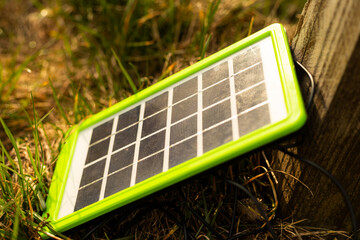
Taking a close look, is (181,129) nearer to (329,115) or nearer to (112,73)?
(329,115)

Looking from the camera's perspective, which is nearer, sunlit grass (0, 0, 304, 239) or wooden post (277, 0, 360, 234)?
wooden post (277, 0, 360, 234)

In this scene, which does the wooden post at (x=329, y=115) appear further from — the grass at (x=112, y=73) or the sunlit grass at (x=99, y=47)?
the sunlit grass at (x=99, y=47)

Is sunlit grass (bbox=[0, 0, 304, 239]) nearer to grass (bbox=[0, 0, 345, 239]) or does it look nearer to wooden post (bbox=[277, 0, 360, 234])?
grass (bbox=[0, 0, 345, 239])

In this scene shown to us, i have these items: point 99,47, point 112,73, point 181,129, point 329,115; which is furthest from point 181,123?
point 99,47

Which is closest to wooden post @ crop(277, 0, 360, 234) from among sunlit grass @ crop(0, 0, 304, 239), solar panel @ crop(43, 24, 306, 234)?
solar panel @ crop(43, 24, 306, 234)

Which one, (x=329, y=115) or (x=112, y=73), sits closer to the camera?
(x=329, y=115)


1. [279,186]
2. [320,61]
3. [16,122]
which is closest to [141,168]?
[279,186]


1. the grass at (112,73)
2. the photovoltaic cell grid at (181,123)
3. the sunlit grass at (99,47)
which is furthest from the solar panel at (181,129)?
the sunlit grass at (99,47)
